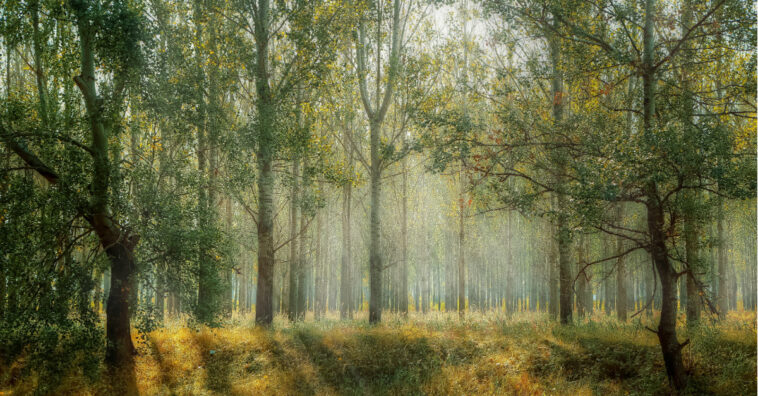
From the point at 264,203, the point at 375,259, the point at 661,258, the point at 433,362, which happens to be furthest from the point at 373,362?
the point at 661,258

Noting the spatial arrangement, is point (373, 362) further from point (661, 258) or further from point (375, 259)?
point (661, 258)

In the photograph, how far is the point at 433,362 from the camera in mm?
11555

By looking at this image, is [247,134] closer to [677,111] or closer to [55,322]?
[55,322]

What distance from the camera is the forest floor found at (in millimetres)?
9773

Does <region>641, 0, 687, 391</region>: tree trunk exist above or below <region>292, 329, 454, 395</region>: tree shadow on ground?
above

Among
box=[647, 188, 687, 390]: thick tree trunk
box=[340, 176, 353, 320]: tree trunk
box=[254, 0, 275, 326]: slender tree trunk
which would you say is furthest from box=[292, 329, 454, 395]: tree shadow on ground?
box=[340, 176, 353, 320]: tree trunk

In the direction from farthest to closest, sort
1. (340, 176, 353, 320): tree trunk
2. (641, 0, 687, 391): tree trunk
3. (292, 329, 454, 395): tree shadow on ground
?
(340, 176, 353, 320): tree trunk, (292, 329, 454, 395): tree shadow on ground, (641, 0, 687, 391): tree trunk

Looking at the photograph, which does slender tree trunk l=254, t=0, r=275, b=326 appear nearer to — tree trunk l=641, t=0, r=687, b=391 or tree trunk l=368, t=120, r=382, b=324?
tree trunk l=368, t=120, r=382, b=324

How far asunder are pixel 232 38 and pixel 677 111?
1244 cm

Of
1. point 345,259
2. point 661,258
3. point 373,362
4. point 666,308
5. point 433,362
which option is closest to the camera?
point 666,308

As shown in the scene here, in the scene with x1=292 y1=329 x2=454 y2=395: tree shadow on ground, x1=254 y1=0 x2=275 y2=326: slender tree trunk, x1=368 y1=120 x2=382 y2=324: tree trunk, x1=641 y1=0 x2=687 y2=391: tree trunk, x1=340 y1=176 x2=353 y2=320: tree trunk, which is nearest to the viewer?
x1=641 y1=0 x2=687 y2=391: tree trunk

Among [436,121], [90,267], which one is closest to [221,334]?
[90,267]

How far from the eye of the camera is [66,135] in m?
10.0

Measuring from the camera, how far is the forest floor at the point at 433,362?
9.77 m
